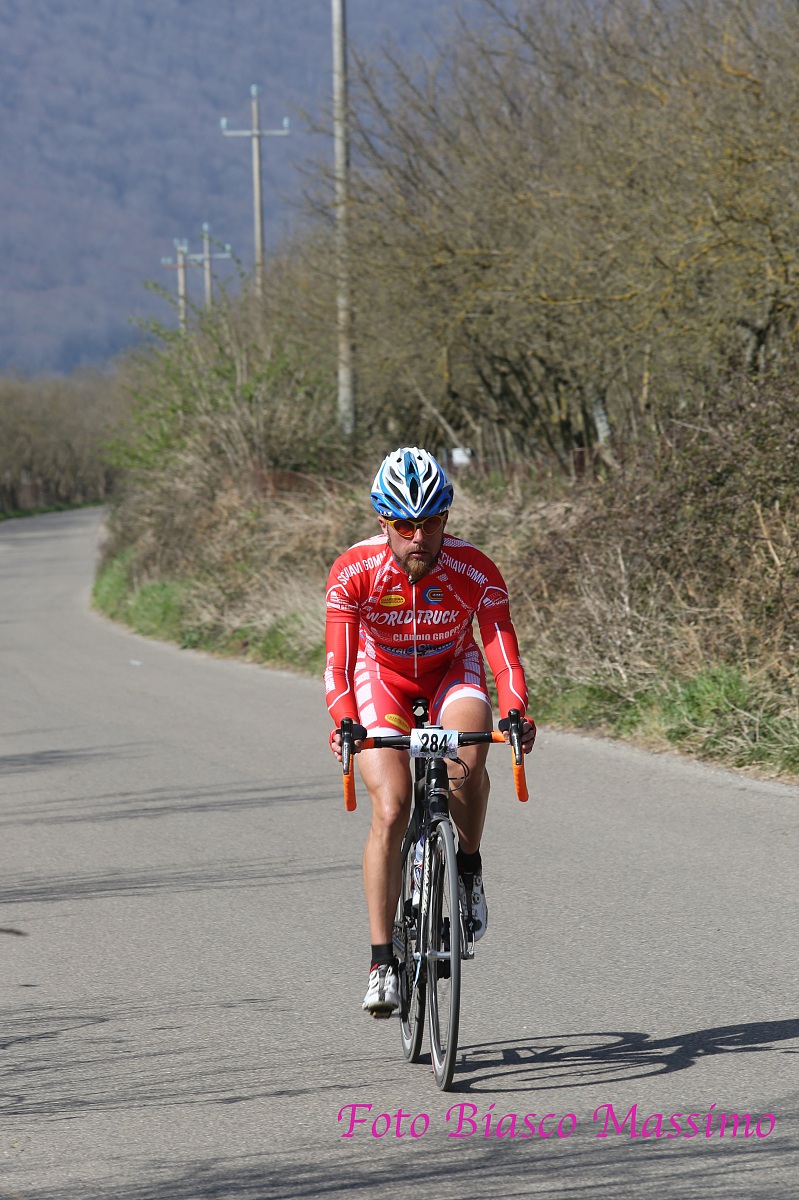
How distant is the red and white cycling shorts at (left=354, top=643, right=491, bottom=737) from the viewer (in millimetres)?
4812

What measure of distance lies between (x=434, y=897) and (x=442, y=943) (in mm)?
143

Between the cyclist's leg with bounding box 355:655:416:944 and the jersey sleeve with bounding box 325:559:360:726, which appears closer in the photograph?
the cyclist's leg with bounding box 355:655:416:944

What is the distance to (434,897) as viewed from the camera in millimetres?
4422

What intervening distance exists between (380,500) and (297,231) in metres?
23.0

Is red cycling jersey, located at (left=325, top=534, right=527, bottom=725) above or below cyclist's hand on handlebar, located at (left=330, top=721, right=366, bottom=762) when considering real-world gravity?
above

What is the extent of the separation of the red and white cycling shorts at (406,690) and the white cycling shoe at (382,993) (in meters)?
0.75

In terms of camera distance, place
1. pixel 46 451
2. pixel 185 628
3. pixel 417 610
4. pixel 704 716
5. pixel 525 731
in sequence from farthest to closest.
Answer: pixel 46 451
pixel 185 628
pixel 704 716
pixel 417 610
pixel 525 731

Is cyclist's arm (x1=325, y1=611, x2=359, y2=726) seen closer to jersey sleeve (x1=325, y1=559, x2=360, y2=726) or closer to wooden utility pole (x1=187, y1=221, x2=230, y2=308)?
jersey sleeve (x1=325, y1=559, x2=360, y2=726)

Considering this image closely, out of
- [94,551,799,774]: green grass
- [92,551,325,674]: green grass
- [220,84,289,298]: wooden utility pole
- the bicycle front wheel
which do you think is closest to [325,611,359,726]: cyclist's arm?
the bicycle front wheel

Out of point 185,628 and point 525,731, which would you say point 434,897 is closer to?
point 525,731

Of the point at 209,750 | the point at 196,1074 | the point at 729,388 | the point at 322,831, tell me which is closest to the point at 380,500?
the point at 196,1074

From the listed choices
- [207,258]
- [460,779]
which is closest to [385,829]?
[460,779]

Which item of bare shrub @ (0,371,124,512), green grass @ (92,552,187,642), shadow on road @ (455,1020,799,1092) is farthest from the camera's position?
bare shrub @ (0,371,124,512)

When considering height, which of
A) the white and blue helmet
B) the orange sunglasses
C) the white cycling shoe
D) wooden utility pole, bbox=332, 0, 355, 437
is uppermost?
wooden utility pole, bbox=332, 0, 355, 437
